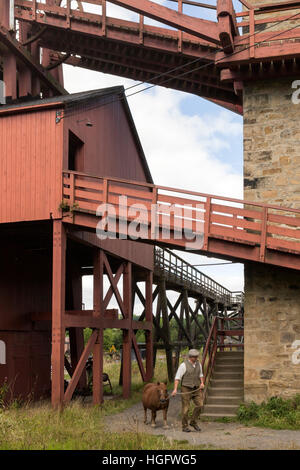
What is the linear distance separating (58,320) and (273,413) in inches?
220

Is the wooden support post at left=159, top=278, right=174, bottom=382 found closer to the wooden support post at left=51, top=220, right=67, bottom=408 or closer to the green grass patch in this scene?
the wooden support post at left=51, top=220, right=67, bottom=408

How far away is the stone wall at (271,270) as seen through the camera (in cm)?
1373

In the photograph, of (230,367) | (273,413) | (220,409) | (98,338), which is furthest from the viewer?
(98,338)

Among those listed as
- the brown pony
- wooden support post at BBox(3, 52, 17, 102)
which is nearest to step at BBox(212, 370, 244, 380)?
the brown pony

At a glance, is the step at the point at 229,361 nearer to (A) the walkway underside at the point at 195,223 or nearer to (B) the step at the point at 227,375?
(B) the step at the point at 227,375

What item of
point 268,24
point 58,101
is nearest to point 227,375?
point 58,101

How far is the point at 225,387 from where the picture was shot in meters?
14.7

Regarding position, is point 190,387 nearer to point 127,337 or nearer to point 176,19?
point 127,337

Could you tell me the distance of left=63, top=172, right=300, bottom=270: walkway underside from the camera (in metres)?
13.3

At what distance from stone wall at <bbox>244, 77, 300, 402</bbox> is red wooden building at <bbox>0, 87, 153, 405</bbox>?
4.39m

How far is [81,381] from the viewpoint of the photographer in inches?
875

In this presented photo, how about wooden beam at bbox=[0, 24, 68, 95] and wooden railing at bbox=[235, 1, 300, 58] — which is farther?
wooden beam at bbox=[0, 24, 68, 95]

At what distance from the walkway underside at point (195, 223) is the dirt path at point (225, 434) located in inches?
145
